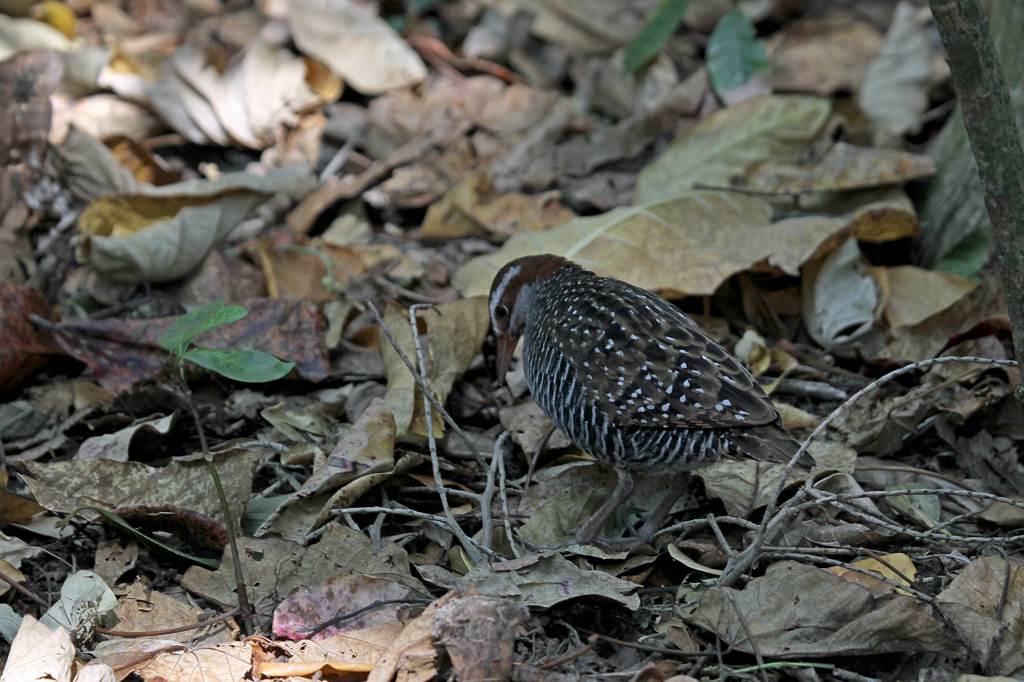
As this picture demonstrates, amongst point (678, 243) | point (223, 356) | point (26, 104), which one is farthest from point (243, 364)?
point (26, 104)

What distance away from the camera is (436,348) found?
450 centimetres

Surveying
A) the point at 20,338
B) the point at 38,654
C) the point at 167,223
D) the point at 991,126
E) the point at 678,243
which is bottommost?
the point at 20,338

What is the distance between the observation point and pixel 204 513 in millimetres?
3695

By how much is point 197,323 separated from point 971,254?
3433 mm

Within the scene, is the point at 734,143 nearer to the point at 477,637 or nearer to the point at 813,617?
the point at 813,617

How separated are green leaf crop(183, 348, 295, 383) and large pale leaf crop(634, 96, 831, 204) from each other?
274cm

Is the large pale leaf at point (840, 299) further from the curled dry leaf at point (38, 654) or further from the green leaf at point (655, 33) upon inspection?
the curled dry leaf at point (38, 654)

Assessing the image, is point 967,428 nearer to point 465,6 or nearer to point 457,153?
point 457,153

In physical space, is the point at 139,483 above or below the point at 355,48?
below

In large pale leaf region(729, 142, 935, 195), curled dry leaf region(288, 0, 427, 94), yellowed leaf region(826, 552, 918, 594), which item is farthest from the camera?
curled dry leaf region(288, 0, 427, 94)

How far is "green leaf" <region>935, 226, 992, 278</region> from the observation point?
4.95 meters

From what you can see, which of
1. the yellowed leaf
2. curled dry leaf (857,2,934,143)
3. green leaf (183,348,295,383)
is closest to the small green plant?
green leaf (183,348,295,383)

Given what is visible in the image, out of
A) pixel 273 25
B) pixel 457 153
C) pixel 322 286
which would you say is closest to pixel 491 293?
pixel 322 286

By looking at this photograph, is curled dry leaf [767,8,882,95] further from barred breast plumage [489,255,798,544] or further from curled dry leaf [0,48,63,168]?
curled dry leaf [0,48,63,168]
